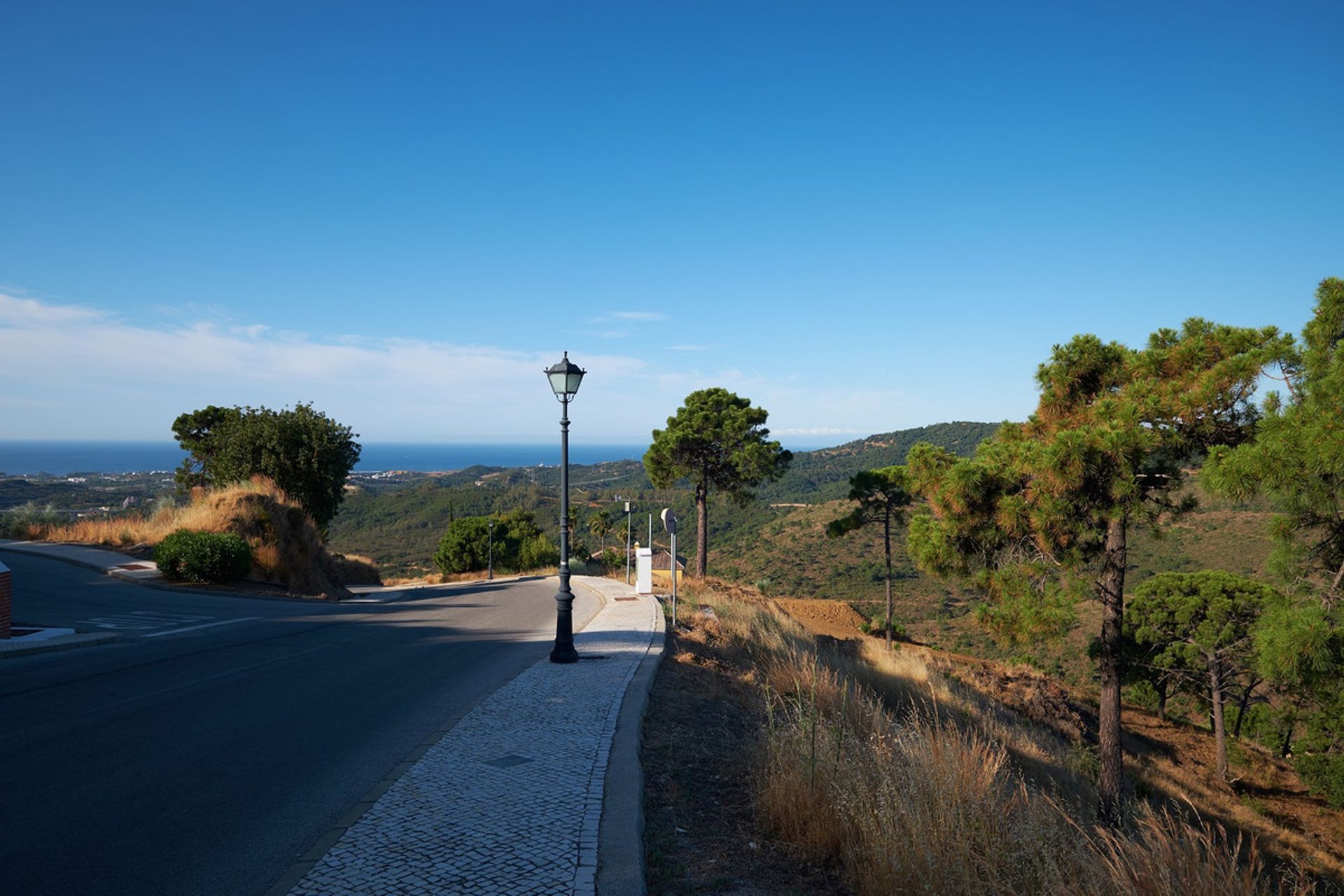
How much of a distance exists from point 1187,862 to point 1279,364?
1143cm

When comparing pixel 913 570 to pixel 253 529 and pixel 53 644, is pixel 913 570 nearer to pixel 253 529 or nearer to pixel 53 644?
pixel 253 529

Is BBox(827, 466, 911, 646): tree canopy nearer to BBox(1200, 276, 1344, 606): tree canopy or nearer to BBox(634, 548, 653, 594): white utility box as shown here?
BBox(634, 548, 653, 594): white utility box

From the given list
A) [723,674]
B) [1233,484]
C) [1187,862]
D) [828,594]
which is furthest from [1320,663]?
[828,594]

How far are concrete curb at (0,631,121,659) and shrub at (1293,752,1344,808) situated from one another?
2923cm

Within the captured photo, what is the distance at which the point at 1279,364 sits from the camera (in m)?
12.1

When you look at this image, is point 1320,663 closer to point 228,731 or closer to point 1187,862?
point 1187,862

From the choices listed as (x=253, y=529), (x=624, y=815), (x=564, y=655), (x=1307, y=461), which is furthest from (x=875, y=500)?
(x=624, y=815)

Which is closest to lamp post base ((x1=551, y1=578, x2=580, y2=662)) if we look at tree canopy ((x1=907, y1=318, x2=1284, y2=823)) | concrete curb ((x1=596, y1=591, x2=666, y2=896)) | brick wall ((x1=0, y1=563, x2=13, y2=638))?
concrete curb ((x1=596, y1=591, x2=666, y2=896))

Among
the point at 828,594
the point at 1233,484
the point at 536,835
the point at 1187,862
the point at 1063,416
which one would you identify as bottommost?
the point at 828,594

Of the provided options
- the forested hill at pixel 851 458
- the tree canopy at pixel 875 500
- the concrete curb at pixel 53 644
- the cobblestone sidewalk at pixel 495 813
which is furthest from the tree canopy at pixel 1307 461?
the forested hill at pixel 851 458

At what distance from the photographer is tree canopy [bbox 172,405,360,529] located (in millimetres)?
32750

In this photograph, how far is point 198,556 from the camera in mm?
21047

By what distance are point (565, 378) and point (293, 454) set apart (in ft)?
87.6

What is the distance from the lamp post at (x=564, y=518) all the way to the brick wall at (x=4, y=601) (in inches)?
327
